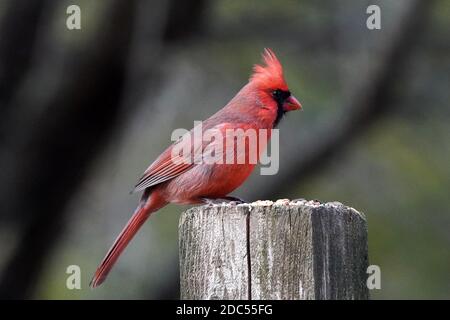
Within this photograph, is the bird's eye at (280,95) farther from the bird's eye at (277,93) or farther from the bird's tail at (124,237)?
the bird's tail at (124,237)

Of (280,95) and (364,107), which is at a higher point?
(364,107)

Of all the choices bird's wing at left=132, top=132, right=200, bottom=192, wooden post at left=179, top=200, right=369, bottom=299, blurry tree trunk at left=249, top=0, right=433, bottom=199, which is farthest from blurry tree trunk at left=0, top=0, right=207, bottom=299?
wooden post at left=179, top=200, right=369, bottom=299

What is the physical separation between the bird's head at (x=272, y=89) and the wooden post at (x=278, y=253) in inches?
86.0

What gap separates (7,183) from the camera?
598cm

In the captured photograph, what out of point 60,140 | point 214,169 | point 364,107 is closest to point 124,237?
point 214,169

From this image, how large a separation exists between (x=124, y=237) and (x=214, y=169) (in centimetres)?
54

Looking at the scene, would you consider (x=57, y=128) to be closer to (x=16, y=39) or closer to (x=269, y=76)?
(x=16, y=39)

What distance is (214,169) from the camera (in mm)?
4547

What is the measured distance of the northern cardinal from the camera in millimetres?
4543

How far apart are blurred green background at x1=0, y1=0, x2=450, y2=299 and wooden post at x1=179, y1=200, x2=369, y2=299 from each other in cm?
322

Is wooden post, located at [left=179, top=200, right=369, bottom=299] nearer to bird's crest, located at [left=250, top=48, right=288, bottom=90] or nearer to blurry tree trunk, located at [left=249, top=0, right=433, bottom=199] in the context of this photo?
bird's crest, located at [left=250, top=48, right=288, bottom=90]
